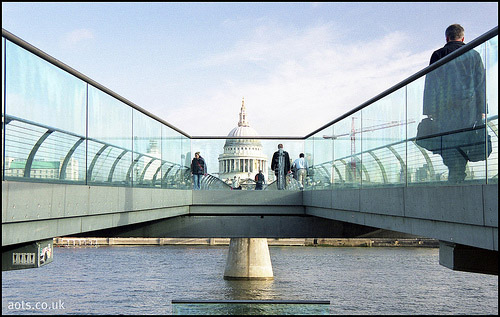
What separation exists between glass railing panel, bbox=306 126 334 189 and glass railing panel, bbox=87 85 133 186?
491cm

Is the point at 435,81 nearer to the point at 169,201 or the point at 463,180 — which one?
the point at 463,180

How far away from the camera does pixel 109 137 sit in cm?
887

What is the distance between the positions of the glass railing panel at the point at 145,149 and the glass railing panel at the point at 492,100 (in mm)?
6368

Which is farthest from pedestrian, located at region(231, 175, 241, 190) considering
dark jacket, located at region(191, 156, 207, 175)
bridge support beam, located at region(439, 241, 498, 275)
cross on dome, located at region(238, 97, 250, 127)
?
cross on dome, located at region(238, 97, 250, 127)

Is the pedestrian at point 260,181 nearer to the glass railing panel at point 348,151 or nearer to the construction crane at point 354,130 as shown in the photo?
the construction crane at point 354,130

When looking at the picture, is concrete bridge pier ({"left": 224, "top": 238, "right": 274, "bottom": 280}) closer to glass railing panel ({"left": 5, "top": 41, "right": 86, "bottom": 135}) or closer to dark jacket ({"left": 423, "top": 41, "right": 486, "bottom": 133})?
glass railing panel ({"left": 5, "top": 41, "right": 86, "bottom": 135})

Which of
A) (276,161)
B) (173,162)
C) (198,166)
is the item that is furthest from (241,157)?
(173,162)

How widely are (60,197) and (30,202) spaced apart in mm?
798

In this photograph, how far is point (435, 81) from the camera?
6.80 meters

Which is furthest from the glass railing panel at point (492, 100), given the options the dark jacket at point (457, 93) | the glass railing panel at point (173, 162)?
the glass railing panel at point (173, 162)

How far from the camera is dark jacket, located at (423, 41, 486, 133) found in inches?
226

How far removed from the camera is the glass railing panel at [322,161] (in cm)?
1323

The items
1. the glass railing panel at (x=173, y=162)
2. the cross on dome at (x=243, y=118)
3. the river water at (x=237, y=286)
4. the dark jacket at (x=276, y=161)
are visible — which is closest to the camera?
the glass railing panel at (x=173, y=162)

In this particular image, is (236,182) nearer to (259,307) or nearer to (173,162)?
(173,162)
